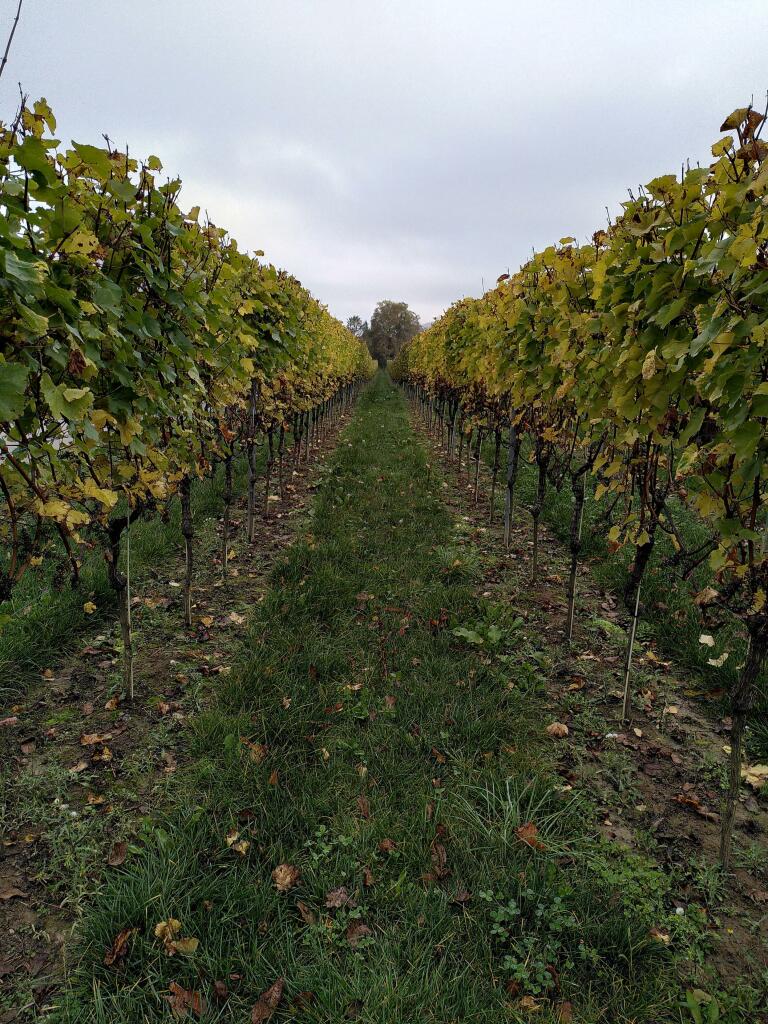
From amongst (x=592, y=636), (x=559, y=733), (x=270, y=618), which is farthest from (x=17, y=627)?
(x=592, y=636)

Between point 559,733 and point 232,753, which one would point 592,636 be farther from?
point 232,753

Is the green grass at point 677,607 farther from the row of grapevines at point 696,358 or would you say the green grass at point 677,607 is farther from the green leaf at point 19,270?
the green leaf at point 19,270

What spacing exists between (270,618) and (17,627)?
193 centimetres

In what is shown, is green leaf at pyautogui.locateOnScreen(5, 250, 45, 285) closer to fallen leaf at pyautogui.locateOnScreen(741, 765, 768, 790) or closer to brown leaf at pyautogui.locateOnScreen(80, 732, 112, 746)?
brown leaf at pyautogui.locateOnScreen(80, 732, 112, 746)

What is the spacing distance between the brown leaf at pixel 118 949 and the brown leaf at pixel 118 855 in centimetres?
41

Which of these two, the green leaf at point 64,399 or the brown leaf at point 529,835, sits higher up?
the green leaf at point 64,399

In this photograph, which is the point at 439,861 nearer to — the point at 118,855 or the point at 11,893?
the point at 118,855

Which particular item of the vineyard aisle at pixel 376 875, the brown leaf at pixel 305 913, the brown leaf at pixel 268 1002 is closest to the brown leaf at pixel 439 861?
the vineyard aisle at pixel 376 875

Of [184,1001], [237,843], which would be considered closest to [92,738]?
[237,843]

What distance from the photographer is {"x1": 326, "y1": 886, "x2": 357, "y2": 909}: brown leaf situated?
2.29 m

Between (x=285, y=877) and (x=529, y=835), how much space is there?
1183 mm

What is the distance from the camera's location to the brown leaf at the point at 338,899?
2289mm

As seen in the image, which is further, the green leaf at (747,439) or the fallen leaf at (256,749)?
the fallen leaf at (256,749)

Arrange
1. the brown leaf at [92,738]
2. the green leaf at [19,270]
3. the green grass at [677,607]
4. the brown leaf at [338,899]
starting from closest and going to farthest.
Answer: the green leaf at [19,270] → the brown leaf at [338,899] → the brown leaf at [92,738] → the green grass at [677,607]
